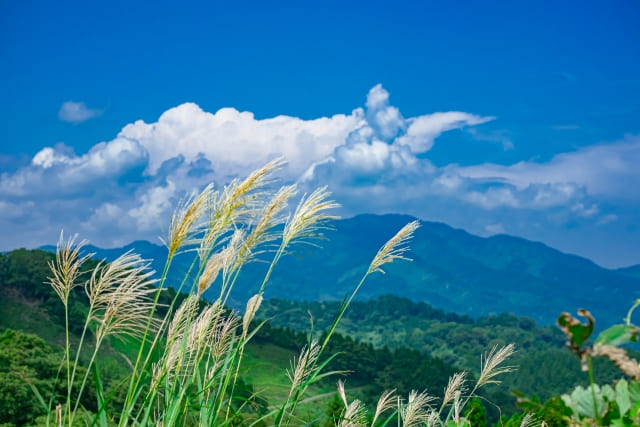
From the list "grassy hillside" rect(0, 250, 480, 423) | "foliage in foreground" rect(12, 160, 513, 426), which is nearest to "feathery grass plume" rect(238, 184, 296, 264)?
"foliage in foreground" rect(12, 160, 513, 426)

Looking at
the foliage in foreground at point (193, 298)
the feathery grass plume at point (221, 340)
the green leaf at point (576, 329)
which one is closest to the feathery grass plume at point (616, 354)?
the green leaf at point (576, 329)

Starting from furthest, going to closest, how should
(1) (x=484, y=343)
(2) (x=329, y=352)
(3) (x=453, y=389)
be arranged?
(1) (x=484, y=343), (2) (x=329, y=352), (3) (x=453, y=389)

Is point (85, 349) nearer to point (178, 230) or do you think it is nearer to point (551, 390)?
point (178, 230)

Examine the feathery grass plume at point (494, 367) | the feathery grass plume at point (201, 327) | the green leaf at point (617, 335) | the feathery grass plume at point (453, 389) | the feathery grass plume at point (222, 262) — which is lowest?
the feathery grass plume at point (453, 389)

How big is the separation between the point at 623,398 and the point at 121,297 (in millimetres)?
2156

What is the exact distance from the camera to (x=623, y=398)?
1483mm

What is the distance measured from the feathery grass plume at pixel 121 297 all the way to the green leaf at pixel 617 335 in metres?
2.11

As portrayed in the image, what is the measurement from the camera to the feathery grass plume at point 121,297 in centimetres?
293

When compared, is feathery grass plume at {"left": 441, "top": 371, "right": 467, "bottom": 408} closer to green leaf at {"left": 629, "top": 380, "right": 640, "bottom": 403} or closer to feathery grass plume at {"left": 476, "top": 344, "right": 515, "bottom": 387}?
feathery grass plume at {"left": 476, "top": 344, "right": 515, "bottom": 387}

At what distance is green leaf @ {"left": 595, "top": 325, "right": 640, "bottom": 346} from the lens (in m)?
1.19

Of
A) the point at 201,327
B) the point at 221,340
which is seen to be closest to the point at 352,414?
the point at 221,340

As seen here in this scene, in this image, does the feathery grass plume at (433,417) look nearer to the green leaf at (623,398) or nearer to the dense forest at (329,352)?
the dense forest at (329,352)

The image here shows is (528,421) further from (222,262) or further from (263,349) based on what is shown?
(263,349)

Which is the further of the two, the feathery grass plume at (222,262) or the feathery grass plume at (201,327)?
the feathery grass plume at (201,327)
